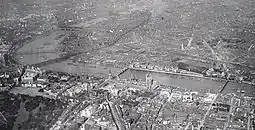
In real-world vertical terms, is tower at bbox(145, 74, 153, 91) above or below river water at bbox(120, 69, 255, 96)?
above

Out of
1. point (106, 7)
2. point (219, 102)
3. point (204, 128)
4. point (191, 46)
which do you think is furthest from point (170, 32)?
point (204, 128)

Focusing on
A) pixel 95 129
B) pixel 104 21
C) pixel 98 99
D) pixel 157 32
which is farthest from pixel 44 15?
pixel 95 129

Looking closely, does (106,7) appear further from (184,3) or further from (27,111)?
(27,111)

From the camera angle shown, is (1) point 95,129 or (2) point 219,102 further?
(2) point 219,102

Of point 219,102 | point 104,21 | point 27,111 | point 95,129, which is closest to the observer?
point 95,129

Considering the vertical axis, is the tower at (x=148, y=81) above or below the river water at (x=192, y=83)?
above

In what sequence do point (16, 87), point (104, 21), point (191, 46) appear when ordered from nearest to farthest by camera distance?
point (16, 87)
point (191, 46)
point (104, 21)

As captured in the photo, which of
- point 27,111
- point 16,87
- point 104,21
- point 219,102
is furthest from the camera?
point 104,21

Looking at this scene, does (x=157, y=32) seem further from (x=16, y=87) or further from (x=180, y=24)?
(x=16, y=87)

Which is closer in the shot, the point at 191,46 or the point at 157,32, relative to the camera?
the point at 191,46
